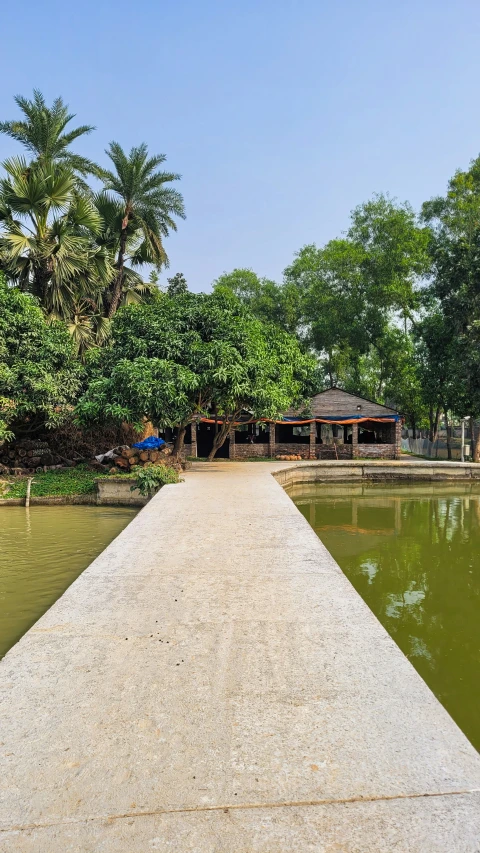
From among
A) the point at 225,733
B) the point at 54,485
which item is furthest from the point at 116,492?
the point at 225,733

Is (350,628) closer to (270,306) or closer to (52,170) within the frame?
(52,170)

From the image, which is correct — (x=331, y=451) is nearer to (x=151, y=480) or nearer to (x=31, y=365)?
(x=151, y=480)

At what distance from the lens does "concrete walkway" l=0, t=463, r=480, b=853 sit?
79.7 inches

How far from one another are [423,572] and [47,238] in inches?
632

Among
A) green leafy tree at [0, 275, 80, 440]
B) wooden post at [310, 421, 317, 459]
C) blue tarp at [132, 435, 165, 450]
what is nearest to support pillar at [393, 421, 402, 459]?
wooden post at [310, 421, 317, 459]

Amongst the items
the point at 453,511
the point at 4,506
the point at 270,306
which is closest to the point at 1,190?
the point at 4,506

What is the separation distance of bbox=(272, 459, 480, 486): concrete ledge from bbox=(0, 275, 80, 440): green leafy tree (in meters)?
7.97

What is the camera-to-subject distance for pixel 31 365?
15.0m

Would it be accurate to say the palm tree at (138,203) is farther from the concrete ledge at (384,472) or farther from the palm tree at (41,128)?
the concrete ledge at (384,472)

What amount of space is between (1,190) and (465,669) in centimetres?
1856

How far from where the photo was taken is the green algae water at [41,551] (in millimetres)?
5719

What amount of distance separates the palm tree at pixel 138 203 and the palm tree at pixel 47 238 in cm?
324

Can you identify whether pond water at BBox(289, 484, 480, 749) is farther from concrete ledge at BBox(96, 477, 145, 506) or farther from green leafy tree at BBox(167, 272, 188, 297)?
green leafy tree at BBox(167, 272, 188, 297)

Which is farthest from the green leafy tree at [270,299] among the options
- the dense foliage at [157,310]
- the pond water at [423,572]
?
the pond water at [423,572]
